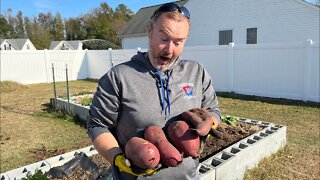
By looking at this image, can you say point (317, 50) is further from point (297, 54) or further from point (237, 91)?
point (237, 91)

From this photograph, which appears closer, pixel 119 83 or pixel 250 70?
pixel 119 83

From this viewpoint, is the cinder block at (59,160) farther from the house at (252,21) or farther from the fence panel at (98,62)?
the house at (252,21)

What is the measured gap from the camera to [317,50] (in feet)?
28.3

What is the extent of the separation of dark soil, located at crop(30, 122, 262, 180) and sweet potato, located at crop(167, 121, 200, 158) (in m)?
1.19

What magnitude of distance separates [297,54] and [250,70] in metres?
1.70

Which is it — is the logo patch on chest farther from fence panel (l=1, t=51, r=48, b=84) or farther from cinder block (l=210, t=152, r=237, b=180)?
fence panel (l=1, t=51, r=48, b=84)

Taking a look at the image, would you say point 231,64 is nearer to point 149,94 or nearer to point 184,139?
point 149,94

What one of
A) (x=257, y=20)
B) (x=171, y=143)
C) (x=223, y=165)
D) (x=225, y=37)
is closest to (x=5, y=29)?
(x=225, y=37)

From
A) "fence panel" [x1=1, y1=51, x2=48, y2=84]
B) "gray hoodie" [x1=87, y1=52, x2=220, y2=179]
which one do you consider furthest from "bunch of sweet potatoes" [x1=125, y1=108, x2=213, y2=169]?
"fence panel" [x1=1, y1=51, x2=48, y2=84]

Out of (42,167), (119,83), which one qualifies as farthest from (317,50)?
(119,83)

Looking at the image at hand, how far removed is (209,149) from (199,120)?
118 inches

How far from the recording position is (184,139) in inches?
51.6

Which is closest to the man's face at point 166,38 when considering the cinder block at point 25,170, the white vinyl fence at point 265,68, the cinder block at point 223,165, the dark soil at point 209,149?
the dark soil at point 209,149

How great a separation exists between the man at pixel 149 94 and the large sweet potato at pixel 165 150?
0.19 m
